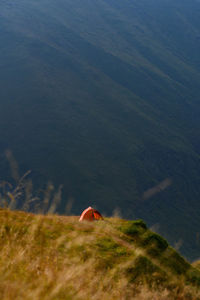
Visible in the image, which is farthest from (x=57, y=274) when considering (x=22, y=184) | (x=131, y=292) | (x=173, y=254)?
(x=173, y=254)

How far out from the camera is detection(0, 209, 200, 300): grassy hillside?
2.25 m

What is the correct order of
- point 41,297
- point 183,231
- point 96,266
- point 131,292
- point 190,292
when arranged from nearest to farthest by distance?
point 41,297
point 131,292
point 96,266
point 190,292
point 183,231

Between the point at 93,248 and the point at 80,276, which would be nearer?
the point at 80,276

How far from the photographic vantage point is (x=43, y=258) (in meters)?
2.88

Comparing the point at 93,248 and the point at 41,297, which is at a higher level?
the point at 41,297

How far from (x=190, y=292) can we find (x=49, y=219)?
2.14 m

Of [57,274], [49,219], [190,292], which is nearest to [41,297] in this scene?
[57,274]

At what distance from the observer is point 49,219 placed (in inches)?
190

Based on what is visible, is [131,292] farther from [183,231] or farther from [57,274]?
[183,231]

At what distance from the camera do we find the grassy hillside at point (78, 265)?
2.25 m

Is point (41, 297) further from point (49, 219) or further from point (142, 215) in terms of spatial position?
point (142, 215)

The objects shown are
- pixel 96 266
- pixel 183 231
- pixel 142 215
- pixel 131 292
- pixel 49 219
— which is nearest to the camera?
pixel 131 292

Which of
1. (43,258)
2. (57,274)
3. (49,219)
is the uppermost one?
(57,274)

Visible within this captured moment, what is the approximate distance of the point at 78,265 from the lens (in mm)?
2955
